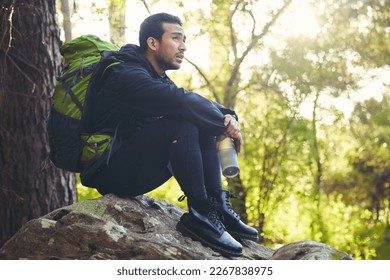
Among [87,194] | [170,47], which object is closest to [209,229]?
[170,47]

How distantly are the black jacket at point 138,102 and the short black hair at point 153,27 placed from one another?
10cm

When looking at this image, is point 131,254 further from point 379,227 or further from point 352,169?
point 352,169

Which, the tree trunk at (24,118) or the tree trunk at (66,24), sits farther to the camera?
the tree trunk at (66,24)

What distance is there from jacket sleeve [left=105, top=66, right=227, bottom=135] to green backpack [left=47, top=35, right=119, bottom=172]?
0.13 m

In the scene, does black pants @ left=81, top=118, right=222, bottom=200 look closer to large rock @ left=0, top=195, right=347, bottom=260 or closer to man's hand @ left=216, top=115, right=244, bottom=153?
man's hand @ left=216, top=115, right=244, bottom=153

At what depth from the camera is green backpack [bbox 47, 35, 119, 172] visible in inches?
144

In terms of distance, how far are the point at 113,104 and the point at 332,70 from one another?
234 inches

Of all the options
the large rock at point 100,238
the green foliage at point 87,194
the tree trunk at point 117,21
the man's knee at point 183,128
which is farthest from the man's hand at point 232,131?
the green foliage at point 87,194

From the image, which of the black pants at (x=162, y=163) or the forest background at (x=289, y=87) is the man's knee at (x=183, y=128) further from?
the forest background at (x=289, y=87)

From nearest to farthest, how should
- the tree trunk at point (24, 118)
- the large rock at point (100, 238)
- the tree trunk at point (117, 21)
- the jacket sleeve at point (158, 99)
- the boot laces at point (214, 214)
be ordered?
the large rock at point (100, 238) → the jacket sleeve at point (158, 99) → the boot laces at point (214, 214) → the tree trunk at point (24, 118) → the tree trunk at point (117, 21)

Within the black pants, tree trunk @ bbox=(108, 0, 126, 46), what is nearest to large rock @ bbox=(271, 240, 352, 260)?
the black pants

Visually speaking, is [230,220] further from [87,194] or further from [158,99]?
[87,194]

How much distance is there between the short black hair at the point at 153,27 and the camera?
379cm

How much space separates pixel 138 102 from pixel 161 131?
0.77 feet
